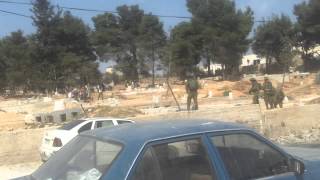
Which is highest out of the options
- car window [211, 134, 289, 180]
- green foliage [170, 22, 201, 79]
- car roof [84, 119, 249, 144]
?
green foliage [170, 22, 201, 79]

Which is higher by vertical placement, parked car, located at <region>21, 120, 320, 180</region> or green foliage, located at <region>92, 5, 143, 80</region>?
green foliage, located at <region>92, 5, 143, 80</region>

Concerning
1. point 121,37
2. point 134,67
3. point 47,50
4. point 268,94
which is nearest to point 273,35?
point 134,67

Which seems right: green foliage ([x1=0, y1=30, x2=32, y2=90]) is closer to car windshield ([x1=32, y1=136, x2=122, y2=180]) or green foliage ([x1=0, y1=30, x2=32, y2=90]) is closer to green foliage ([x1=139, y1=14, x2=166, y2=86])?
green foliage ([x1=139, y1=14, x2=166, y2=86])

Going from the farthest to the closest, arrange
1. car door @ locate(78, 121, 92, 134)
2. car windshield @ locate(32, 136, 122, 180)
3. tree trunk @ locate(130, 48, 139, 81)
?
1. tree trunk @ locate(130, 48, 139, 81)
2. car door @ locate(78, 121, 92, 134)
3. car windshield @ locate(32, 136, 122, 180)

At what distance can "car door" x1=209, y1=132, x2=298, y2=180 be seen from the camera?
5227 mm

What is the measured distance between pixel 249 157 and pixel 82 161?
148 cm

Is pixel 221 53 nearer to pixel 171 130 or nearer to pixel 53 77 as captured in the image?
pixel 53 77

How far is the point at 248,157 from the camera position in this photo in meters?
5.44

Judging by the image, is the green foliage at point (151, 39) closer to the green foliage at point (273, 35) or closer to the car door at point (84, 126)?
the green foliage at point (273, 35)

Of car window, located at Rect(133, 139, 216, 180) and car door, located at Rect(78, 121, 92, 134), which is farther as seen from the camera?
car door, located at Rect(78, 121, 92, 134)

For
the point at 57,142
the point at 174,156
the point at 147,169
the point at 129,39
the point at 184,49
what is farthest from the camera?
the point at 129,39

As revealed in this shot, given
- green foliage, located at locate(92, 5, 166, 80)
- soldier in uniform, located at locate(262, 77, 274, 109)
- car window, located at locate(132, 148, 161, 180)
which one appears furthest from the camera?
green foliage, located at locate(92, 5, 166, 80)

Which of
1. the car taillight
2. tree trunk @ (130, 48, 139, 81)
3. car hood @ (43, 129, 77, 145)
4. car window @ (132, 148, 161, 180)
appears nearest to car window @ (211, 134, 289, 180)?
car window @ (132, 148, 161, 180)

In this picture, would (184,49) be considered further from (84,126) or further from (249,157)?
(249,157)
